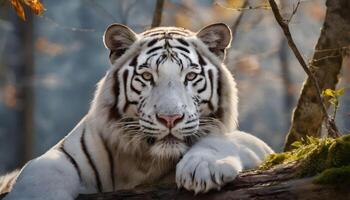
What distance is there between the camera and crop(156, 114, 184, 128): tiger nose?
3592mm

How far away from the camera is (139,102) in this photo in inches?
153

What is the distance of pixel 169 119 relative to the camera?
3592 millimetres

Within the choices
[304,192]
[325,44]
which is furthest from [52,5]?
[304,192]

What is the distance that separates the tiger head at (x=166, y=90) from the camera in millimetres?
3691

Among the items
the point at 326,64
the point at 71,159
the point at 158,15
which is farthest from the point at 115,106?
the point at 158,15

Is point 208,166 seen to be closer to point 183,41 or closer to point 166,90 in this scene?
point 166,90

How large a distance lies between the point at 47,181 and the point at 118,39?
1028mm

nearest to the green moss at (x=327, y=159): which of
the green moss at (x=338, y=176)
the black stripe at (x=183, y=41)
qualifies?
the green moss at (x=338, y=176)

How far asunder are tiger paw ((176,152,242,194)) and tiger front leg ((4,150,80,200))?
0.66 meters

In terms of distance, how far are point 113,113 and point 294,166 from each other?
1.21 m

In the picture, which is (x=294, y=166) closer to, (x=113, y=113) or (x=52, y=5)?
(x=113, y=113)

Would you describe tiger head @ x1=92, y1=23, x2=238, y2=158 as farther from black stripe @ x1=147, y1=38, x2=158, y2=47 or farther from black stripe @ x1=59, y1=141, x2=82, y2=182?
black stripe @ x1=59, y1=141, x2=82, y2=182

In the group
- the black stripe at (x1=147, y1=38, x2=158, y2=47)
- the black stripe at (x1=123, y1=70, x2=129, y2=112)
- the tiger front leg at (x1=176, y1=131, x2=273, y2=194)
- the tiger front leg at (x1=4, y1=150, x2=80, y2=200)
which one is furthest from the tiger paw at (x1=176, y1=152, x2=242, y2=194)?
the black stripe at (x1=147, y1=38, x2=158, y2=47)

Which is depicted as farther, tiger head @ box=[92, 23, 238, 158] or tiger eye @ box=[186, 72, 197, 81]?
tiger eye @ box=[186, 72, 197, 81]
